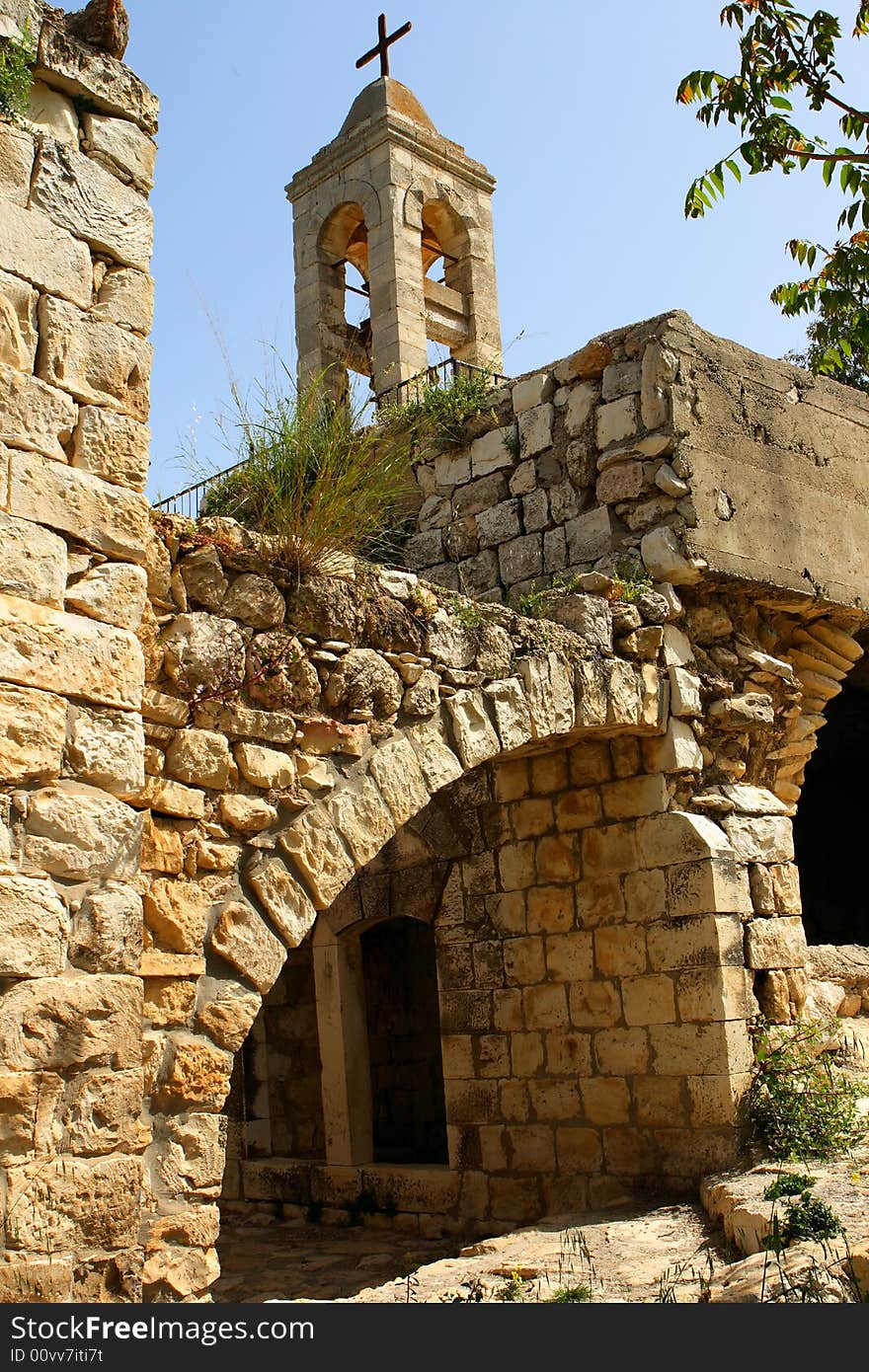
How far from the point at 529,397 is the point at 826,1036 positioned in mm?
3828

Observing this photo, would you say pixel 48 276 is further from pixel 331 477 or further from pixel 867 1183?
pixel 867 1183

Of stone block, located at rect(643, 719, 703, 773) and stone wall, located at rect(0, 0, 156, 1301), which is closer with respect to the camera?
stone wall, located at rect(0, 0, 156, 1301)

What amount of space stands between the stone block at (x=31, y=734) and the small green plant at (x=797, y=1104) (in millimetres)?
4054

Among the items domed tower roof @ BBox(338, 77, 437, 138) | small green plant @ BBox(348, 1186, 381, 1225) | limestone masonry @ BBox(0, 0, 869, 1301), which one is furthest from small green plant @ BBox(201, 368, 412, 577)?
domed tower roof @ BBox(338, 77, 437, 138)

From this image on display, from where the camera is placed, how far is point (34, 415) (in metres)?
3.40

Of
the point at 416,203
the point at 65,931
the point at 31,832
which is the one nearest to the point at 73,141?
the point at 31,832

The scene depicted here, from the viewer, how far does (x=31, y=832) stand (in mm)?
3238

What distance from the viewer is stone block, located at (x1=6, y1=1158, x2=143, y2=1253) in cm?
305

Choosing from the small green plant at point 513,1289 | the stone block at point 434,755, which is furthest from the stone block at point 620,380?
the small green plant at point 513,1289

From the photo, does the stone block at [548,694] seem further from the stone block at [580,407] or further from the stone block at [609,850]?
the stone block at [580,407]

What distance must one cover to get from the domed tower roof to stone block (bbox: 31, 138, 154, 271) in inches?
297

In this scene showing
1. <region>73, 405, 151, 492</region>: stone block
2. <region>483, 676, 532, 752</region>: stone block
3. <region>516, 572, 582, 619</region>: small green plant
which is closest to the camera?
<region>73, 405, 151, 492</region>: stone block

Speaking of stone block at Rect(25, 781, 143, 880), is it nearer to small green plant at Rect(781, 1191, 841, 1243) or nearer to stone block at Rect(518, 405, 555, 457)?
small green plant at Rect(781, 1191, 841, 1243)

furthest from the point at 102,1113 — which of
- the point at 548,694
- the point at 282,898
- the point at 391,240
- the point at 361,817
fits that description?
the point at 391,240
